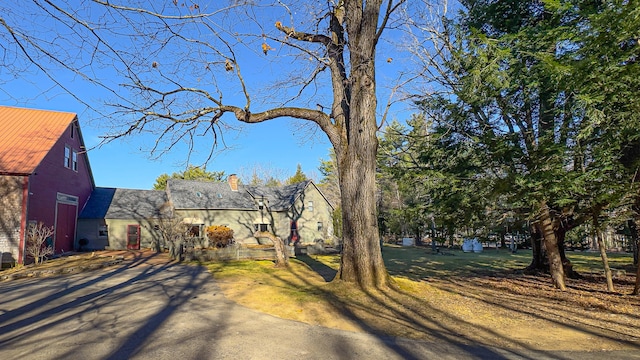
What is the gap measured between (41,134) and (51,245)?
616cm

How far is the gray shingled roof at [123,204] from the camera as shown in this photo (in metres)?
25.7

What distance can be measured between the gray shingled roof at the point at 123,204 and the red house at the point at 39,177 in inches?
40.6

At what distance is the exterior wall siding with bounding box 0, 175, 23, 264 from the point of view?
16.8 meters

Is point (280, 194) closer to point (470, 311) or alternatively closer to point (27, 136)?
point (27, 136)

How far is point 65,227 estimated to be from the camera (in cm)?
2192

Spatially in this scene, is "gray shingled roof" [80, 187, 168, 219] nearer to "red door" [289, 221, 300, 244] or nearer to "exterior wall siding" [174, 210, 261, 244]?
"exterior wall siding" [174, 210, 261, 244]

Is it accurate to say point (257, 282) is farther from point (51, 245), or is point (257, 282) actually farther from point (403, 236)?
point (403, 236)

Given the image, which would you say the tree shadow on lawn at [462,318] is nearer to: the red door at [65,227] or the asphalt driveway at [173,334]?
the asphalt driveway at [173,334]

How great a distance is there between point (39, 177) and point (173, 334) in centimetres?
1766

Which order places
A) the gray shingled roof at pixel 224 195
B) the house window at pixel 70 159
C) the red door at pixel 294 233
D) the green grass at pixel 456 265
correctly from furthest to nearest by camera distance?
the red door at pixel 294 233
the gray shingled roof at pixel 224 195
the house window at pixel 70 159
the green grass at pixel 456 265

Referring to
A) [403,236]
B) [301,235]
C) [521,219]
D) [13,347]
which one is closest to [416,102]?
[521,219]

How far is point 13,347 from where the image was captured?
5.07 metres

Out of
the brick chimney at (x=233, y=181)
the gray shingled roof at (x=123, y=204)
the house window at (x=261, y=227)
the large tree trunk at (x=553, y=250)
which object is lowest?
the large tree trunk at (x=553, y=250)

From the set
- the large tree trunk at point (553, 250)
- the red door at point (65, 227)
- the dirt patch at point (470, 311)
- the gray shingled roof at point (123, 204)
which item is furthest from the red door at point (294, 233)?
the large tree trunk at point (553, 250)
